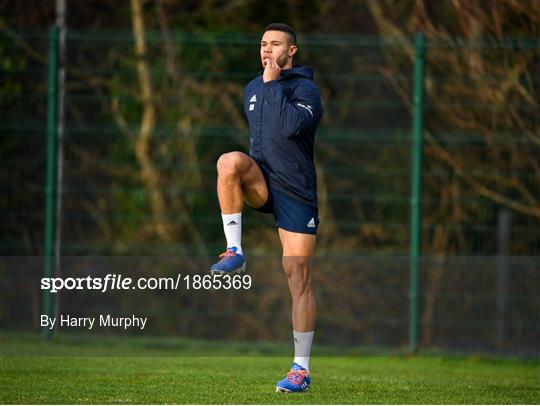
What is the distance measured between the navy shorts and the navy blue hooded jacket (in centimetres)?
3

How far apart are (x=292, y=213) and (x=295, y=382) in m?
0.91

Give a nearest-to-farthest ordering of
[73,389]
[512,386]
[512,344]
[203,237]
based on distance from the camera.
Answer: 1. [73,389]
2. [512,386]
3. [512,344]
4. [203,237]

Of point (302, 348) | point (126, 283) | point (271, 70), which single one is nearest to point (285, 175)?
point (271, 70)

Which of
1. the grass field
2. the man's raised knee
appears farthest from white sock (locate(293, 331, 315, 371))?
the man's raised knee

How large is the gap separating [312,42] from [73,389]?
490 cm

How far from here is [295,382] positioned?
6.90m

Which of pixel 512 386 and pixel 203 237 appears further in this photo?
pixel 203 237

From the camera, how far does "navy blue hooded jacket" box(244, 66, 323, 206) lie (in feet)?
22.4

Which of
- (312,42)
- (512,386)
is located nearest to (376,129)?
(312,42)

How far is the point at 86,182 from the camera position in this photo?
11117 millimetres

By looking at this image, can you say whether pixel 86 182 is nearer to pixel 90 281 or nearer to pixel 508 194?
pixel 90 281

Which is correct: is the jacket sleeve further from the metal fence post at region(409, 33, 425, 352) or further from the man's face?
the metal fence post at region(409, 33, 425, 352)

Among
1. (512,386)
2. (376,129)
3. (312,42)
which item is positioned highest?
(312,42)

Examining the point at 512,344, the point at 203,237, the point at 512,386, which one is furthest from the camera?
the point at 203,237
